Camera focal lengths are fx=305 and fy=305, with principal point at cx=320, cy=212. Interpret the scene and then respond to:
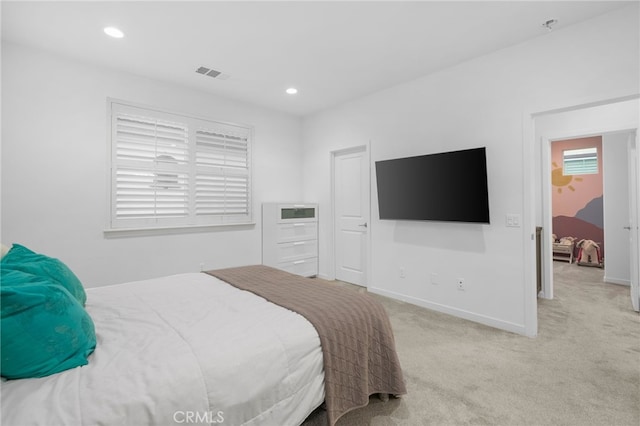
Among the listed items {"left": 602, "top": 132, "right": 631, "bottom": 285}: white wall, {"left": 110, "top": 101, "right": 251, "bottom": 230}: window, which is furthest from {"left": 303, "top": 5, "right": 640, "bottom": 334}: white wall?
{"left": 602, "top": 132, "right": 631, "bottom": 285}: white wall

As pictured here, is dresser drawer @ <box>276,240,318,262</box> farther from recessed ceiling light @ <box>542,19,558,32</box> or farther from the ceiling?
recessed ceiling light @ <box>542,19,558,32</box>

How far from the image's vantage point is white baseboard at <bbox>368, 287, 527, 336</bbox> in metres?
2.90

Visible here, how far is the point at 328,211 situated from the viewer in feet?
15.9

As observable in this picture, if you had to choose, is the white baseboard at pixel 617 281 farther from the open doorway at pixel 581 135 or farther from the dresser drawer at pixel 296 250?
the dresser drawer at pixel 296 250

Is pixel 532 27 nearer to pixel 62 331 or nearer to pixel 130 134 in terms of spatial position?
pixel 62 331

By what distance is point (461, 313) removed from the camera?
10.8 ft

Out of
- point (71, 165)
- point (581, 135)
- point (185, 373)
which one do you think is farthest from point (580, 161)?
point (71, 165)

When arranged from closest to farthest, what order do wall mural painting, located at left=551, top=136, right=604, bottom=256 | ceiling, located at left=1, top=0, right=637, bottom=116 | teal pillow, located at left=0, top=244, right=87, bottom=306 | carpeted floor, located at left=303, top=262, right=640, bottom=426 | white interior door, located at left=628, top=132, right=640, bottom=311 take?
1. teal pillow, located at left=0, top=244, right=87, bottom=306
2. carpeted floor, located at left=303, top=262, right=640, bottom=426
3. ceiling, located at left=1, top=0, right=637, bottom=116
4. white interior door, located at left=628, top=132, right=640, bottom=311
5. wall mural painting, located at left=551, top=136, right=604, bottom=256

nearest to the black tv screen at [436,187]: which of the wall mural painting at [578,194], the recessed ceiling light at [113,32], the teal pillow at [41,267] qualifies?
the recessed ceiling light at [113,32]

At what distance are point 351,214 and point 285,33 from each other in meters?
2.61

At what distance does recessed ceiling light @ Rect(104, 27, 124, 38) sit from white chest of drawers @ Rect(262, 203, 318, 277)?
2559mm

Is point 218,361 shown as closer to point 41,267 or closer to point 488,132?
point 41,267

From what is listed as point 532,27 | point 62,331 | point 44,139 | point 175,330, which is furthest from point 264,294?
point 532,27

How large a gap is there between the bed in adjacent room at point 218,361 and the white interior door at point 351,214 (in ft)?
7.87
